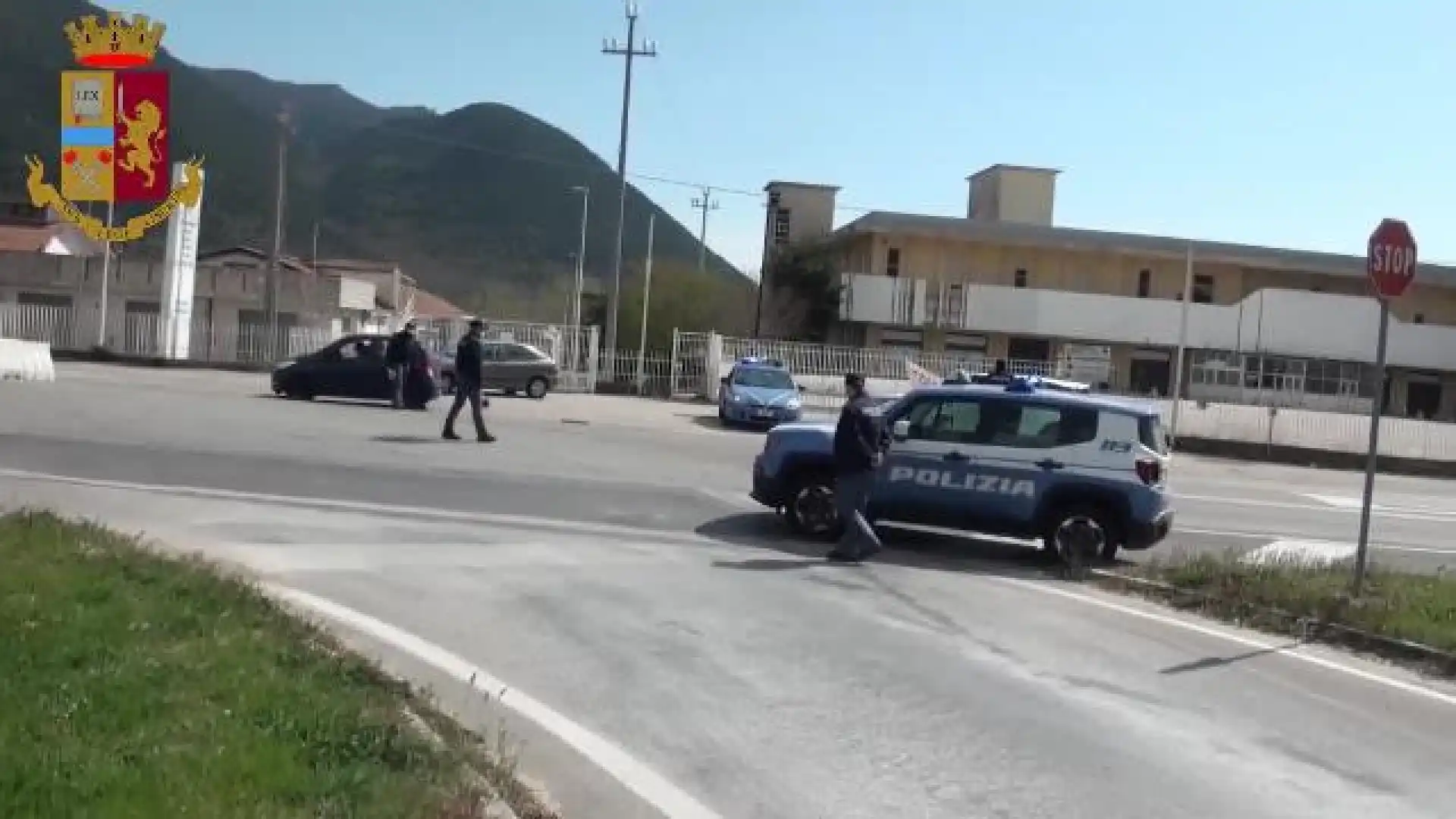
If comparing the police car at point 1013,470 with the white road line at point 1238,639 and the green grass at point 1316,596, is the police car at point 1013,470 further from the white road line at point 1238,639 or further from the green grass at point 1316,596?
the white road line at point 1238,639

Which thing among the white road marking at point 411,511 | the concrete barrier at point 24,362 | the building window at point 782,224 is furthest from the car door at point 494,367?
the building window at point 782,224

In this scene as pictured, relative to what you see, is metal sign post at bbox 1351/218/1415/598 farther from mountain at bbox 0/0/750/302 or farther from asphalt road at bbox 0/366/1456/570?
mountain at bbox 0/0/750/302

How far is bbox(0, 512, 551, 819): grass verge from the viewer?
15.8ft

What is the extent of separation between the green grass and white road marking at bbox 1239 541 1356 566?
1.48 ft

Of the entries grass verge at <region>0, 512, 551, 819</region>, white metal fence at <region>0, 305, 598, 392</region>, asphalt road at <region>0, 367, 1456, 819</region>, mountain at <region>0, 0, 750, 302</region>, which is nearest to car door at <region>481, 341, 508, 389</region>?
white metal fence at <region>0, 305, 598, 392</region>

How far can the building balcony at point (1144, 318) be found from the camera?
191ft

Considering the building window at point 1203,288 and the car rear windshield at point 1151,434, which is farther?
the building window at point 1203,288

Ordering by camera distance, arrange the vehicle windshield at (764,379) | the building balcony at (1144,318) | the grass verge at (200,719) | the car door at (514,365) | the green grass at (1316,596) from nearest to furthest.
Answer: the grass verge at (200,719)
the green grass at (1316,596)
the vehicle windshield at (764,379)
the car door at (514,365)
the building balcony at (1144,318)

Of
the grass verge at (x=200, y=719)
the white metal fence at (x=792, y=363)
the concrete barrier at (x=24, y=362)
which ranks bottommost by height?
the grass verge at (x=200, y=719)

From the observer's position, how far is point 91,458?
1645 cm

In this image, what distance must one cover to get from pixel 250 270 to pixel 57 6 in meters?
86.9

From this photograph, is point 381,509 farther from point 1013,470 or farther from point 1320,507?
point 1320,507

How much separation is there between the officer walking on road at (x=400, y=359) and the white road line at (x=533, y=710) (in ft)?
59.2

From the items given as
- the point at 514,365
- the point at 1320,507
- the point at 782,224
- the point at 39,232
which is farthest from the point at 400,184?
the point at 1320,507
